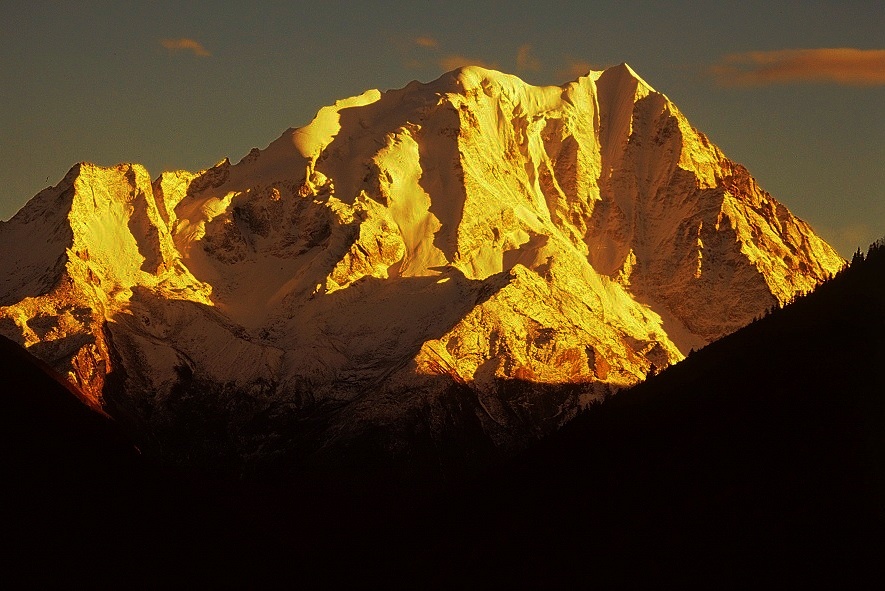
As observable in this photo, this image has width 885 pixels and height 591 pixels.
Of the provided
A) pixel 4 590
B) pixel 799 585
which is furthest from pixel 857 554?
pixel 4 590

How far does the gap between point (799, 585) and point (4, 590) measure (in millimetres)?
65225

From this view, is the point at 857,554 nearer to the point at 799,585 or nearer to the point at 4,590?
the point at 799,585

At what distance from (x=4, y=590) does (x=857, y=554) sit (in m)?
70.2

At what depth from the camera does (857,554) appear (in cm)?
19975

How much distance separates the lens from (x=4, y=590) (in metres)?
200

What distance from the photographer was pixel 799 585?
19900 centimetres

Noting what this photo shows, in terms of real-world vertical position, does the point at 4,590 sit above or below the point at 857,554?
below

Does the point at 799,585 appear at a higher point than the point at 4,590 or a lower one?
higher

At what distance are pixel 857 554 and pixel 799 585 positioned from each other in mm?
5516
